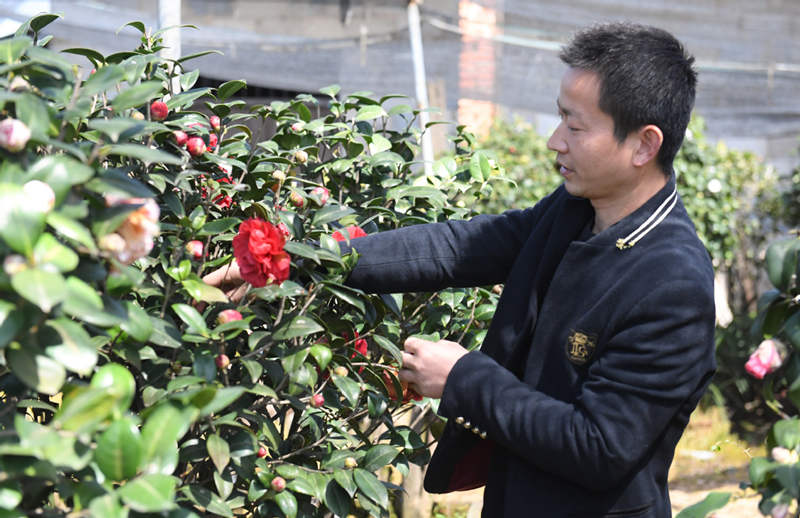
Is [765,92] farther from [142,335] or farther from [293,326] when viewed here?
[142,335]

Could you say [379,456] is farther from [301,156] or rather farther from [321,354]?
[301,156]

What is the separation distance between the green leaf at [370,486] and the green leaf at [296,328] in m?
0.35

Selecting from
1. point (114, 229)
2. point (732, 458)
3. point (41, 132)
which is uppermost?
point (41, 132)

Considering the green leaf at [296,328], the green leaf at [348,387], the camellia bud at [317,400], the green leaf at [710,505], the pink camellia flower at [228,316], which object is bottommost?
the camellia bud at [317,400]

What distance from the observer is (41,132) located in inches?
42.6

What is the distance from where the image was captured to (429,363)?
167cm

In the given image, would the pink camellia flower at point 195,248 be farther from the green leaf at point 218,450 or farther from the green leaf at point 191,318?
the green leaf at point 218,450

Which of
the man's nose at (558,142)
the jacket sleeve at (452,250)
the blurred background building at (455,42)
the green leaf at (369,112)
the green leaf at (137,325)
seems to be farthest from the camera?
the blurred background building at (455,42)

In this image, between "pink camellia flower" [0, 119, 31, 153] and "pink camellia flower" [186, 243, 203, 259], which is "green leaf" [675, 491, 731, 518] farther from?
"pink camellia flower" [0, 119, 31, 153]

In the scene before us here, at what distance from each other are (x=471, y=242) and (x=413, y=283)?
5.9 inches

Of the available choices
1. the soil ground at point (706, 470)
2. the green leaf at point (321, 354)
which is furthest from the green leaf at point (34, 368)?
the soil ground at point (706, 470)

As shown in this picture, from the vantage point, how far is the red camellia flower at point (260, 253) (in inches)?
57.9

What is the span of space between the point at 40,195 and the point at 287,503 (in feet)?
2.60

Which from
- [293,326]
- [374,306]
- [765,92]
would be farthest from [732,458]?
[293,326]
